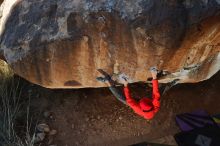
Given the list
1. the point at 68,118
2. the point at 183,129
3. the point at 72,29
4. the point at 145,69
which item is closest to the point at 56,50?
the point at 72,29

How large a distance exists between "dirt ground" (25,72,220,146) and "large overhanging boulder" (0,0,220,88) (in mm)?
661

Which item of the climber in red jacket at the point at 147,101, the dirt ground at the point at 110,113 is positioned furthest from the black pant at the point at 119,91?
the dirt ground at the point at 110,113

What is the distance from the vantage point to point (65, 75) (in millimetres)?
4082

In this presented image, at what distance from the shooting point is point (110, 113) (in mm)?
4781

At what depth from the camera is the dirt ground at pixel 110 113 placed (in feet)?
15.3

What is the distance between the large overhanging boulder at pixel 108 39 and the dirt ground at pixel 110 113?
0.66m

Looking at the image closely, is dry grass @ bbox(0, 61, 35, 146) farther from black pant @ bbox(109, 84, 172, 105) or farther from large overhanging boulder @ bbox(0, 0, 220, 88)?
black pant @ bbox(109, 84, 172, 105)

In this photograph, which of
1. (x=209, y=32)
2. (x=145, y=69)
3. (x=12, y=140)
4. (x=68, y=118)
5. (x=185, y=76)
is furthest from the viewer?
(x=68, y=118)

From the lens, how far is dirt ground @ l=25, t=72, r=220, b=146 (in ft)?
15.3

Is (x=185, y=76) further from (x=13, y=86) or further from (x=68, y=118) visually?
(x=13, y=86)

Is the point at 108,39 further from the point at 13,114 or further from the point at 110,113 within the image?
the point at 13,114

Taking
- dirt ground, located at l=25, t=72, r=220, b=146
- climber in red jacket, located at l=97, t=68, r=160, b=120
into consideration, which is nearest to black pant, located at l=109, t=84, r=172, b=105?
climber in red jacket, located at l=97, t=68, r=160, b=120

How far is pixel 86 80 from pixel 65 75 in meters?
0.20

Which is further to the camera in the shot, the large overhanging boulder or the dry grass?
the dry grass
